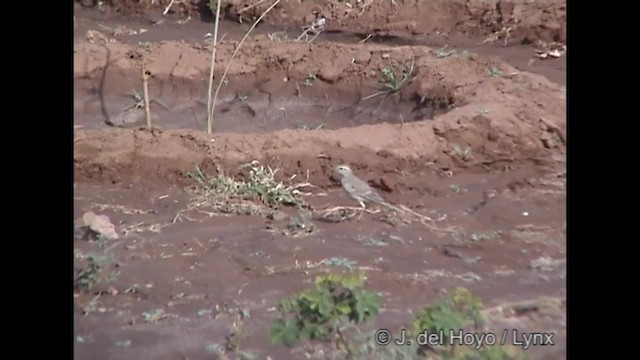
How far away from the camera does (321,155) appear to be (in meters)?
5.07

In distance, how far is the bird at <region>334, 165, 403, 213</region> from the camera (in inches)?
178

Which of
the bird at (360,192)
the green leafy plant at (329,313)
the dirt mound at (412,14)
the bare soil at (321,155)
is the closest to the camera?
the green leafy plant at (329,313)

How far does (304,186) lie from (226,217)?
1.94 ft

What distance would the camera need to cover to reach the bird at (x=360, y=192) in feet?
14.8

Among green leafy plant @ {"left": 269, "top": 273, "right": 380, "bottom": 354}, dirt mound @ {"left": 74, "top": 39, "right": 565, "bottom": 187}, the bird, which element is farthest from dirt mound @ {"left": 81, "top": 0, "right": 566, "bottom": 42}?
green leafy plant @ {"left": 269, "top": 273, "right": 380, "bottom": 354}

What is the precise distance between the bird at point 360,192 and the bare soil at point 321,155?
118 mm

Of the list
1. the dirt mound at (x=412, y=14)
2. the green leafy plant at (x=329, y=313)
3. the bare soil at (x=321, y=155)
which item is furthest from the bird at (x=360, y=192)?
the dirt mound at (x=412, y=14)

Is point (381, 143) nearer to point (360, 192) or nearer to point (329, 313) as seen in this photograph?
point (360, 192)

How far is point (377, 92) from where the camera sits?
6430 mm

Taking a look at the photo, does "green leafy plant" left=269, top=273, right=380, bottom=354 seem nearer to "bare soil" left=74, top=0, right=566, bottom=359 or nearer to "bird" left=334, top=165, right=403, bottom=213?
"bare soil" left=74, top=0, right=566, bottom=359

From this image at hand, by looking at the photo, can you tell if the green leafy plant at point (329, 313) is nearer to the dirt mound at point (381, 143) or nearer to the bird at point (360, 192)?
the bird at point (360, 192)

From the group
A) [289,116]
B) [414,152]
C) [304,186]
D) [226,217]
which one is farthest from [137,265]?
[289,116]

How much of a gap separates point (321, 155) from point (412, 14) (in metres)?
3.12
